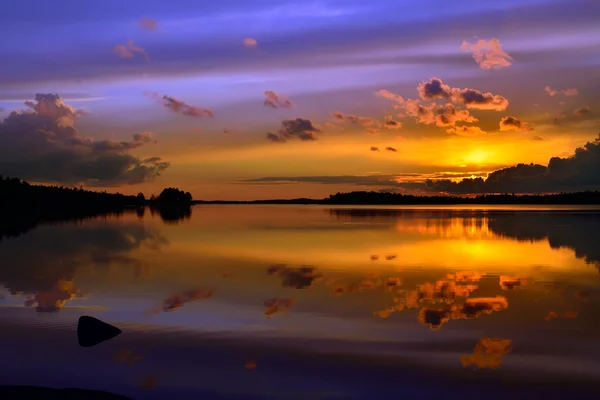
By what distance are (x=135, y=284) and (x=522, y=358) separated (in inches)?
535

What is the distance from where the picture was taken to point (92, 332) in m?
11.7

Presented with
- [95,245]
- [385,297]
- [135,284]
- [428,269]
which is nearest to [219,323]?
[385,297]

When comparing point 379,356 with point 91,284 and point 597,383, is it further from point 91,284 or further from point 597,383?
point 91,284

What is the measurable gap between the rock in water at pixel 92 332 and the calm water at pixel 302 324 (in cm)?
25

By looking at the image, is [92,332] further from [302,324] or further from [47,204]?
[47,204]

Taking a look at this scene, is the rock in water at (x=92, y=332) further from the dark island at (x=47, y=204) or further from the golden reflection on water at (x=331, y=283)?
the dark island at (x=47, y=204)

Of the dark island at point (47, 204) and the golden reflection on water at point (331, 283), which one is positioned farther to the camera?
the dark island at point (47, 204)

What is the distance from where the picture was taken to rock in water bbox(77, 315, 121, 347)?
37.8ft

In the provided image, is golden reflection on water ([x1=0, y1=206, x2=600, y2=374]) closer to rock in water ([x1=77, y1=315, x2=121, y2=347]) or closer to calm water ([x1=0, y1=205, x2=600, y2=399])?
calm water ([x1=0, y1=205, x2=600, y2=399])

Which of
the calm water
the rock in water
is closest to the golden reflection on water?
the calm water

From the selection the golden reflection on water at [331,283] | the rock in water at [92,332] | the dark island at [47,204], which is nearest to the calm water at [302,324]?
the golden reflection on water at [331,283]

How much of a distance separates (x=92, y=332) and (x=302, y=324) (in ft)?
15.6

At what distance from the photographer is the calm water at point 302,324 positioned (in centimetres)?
960

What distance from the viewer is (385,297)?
17.6 metres
